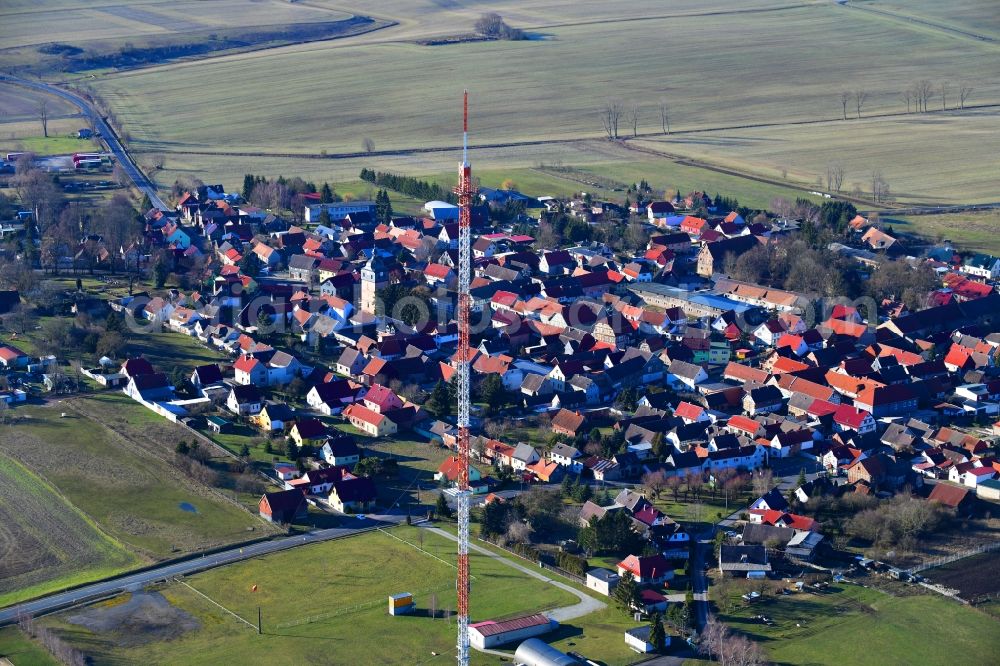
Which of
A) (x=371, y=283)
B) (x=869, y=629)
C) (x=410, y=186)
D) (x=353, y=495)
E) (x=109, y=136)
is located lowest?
(x=869, y=629)

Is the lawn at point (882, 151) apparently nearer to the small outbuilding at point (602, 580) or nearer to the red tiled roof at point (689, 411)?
the red tiled roof at point (689, 411)

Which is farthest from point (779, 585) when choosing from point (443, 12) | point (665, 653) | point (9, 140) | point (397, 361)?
point (443, 12)

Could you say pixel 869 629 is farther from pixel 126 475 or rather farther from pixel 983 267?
pixel 983 267

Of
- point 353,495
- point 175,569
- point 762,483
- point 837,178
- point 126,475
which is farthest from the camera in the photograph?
point 837,178

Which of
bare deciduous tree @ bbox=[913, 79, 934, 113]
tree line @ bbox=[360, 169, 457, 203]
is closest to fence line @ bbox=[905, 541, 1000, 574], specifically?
tree line @ bbox=[360, 169, 457, 203]

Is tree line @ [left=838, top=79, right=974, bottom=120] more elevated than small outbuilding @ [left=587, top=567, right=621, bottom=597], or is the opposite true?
tree line @ [left=838, top=79, right=974, bottom=120]

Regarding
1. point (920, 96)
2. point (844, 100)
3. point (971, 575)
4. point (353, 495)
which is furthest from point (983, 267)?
point (920, 96)

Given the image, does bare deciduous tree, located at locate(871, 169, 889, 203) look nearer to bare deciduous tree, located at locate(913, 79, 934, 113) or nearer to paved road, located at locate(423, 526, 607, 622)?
bare deciduous tree, located at locate(913, 79, 934, 113)
